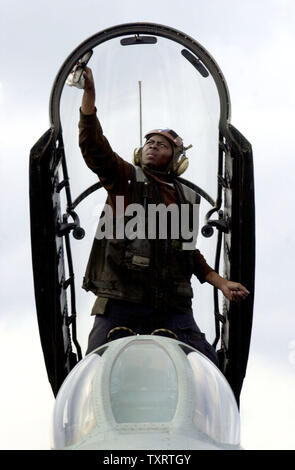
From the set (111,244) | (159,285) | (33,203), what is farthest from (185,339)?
(33,203)

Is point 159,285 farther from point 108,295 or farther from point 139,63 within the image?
point 139,63

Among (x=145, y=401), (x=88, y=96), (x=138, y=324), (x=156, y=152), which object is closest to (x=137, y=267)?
(x=138, y=324)

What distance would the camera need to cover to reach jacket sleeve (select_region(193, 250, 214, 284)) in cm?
660

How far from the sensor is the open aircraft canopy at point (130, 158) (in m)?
6.32

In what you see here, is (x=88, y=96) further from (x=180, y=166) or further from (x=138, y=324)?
(x=138, y=324)

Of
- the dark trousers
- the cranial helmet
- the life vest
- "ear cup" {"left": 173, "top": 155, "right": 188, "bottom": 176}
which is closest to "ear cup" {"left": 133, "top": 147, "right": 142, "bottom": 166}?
the cranial helmet

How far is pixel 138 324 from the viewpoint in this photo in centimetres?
620

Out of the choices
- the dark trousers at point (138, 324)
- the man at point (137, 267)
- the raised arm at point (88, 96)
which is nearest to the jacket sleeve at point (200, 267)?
the man at point (137, 267)

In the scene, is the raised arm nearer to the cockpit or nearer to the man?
the man

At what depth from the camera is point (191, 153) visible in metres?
6.92

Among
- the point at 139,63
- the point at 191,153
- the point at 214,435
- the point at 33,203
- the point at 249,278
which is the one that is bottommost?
the point at 214,435

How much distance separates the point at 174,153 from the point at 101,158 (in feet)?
2.02

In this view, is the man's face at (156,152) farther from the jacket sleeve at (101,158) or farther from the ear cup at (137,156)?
the jacket sleeve at (101,158)

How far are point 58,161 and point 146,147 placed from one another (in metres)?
0.65
